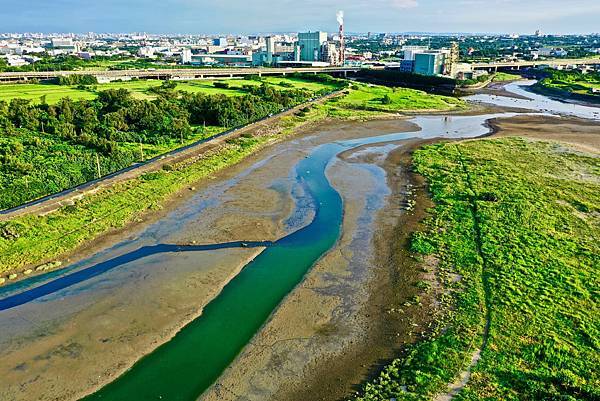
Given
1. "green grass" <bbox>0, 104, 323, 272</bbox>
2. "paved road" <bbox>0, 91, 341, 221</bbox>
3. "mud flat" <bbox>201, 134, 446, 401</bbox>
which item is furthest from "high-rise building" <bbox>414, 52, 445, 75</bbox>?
"mud flat" <bbox>201, 134, 446, 401</bbox>

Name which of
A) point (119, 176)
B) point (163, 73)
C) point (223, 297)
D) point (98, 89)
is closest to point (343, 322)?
point (223, 297)

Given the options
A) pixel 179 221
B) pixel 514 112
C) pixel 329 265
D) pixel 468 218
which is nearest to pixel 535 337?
pixel 329 265

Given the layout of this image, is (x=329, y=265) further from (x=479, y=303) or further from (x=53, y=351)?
(x=53, y=351)

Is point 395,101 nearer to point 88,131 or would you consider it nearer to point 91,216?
point 88,131

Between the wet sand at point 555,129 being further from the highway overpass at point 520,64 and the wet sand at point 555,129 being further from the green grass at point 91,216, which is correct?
A: the highway overpass at point 520,64

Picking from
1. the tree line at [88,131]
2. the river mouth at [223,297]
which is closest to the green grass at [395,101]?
the tree line at [88,131]

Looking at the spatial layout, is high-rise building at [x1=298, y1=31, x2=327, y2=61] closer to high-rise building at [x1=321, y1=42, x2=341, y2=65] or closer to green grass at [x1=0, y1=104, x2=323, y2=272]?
high-rise building at [x1=321, y1=42, x2=341, y2=65]

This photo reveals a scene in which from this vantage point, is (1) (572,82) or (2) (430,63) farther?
(2) (430,63)
